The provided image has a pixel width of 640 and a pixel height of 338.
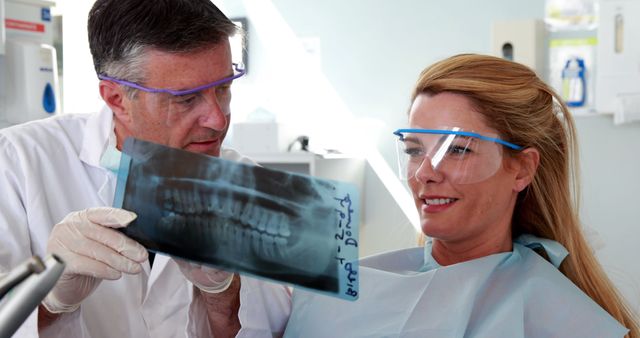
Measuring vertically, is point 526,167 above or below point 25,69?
below

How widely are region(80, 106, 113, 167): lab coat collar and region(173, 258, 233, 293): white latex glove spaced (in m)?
0.45

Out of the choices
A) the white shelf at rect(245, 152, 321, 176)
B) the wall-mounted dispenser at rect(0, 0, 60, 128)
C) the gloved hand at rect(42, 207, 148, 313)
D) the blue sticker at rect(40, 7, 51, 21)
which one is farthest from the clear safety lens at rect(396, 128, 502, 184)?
the white shelf at rect(245, 152, 321, 176)

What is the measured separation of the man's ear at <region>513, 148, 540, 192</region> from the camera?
1463mm

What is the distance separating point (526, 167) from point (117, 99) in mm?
852

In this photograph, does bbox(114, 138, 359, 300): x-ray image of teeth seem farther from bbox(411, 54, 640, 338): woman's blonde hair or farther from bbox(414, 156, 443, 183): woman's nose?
bbox(411, 54, 640, 338): woman's blonde hair

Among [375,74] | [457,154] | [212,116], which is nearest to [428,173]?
[457,154]

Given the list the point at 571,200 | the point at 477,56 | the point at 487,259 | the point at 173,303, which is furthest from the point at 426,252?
the point at 173,303

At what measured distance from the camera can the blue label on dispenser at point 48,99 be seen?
8.59 ft

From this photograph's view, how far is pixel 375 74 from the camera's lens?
4199mm

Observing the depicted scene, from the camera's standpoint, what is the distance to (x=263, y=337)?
1501 millimetres

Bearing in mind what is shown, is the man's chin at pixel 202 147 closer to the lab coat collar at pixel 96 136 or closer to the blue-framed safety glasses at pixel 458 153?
the lab coat collar at pixel 96 136

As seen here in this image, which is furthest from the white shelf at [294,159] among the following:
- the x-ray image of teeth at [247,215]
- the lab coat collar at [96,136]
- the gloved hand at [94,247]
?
the x-ray image of teeth at [247,215]

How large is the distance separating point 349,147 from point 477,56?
2.80 meters

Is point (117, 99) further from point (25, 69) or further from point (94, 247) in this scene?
point (25, 69)
